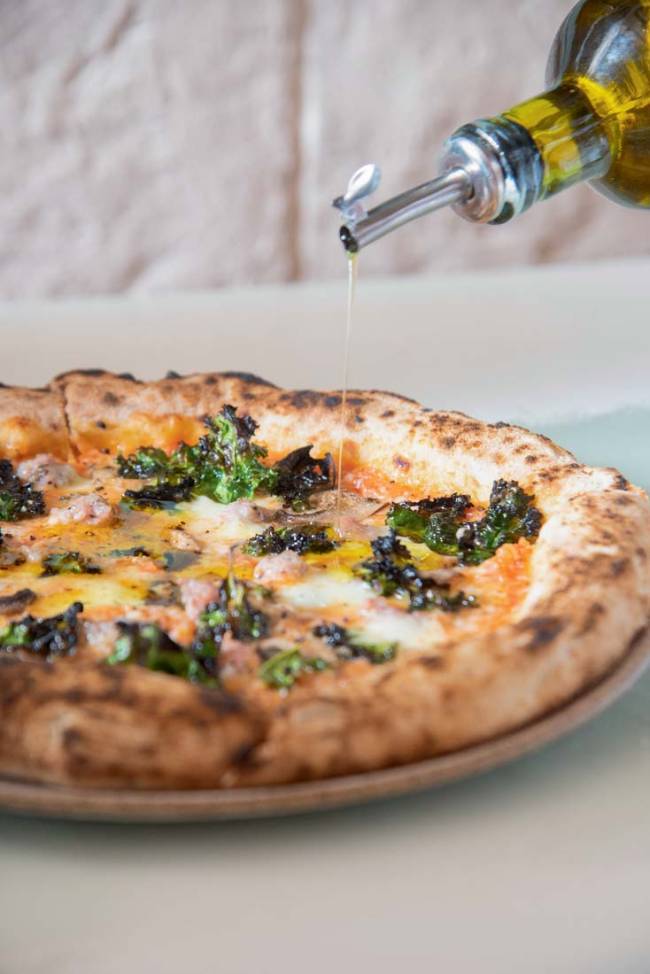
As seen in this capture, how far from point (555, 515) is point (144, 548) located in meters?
0.78

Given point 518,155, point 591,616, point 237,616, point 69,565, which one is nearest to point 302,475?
point 69,565

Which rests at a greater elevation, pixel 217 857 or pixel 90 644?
pixel 90 644

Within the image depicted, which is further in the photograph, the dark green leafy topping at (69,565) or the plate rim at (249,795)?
the dark green leafy topping at (69,565)

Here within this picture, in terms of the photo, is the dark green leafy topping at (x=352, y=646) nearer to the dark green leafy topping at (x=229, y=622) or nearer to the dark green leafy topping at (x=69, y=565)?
the dark green leafy topping at (x=229, y=622)

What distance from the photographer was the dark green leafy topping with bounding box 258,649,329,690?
1.94 metres

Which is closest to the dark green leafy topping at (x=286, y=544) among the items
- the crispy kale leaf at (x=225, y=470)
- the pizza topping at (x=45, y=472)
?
the crispy kale leaf at (x=225, y=470)

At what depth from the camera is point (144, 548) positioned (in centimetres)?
252

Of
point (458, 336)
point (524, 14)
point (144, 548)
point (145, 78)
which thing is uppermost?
point (524, 14)

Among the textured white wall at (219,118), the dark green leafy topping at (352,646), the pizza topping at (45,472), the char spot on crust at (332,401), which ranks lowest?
the dark green leafy topping at (352,646)

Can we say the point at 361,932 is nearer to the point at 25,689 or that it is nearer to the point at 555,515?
the point at 25,689

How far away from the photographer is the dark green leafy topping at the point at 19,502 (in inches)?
106

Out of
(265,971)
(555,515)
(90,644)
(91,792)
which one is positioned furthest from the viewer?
(555,515)

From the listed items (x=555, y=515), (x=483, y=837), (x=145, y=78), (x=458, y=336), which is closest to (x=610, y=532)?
(x=555, y=515)

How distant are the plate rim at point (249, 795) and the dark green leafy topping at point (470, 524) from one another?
2.35ft
